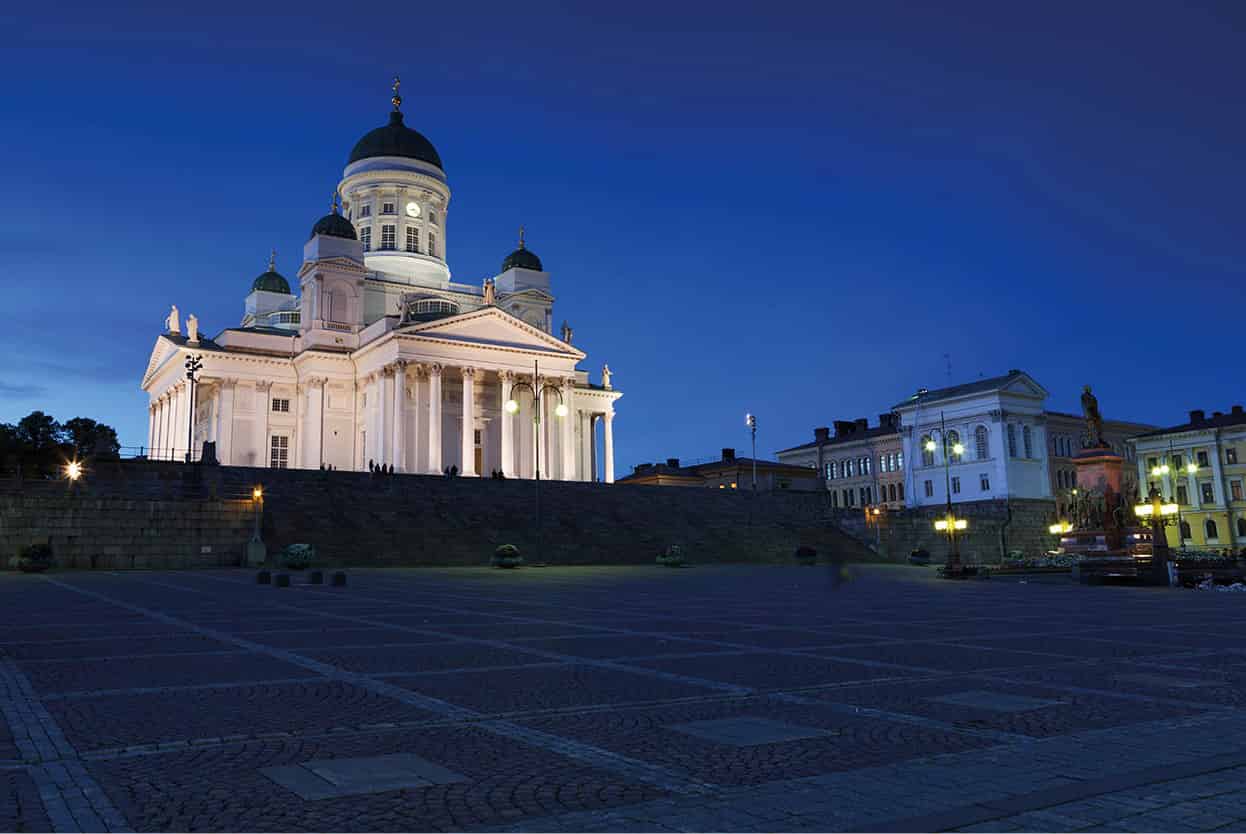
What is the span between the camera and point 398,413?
2694 inches

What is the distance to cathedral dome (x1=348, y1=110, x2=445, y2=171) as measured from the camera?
87188 mm

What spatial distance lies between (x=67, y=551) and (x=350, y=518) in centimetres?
1216

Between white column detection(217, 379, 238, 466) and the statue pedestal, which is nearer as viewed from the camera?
the statue pedestal

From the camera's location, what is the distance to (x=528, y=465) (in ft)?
254

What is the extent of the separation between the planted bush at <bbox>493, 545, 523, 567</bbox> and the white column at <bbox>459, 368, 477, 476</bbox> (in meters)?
28.3

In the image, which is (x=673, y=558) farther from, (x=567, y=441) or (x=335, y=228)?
(x=335, y=228)

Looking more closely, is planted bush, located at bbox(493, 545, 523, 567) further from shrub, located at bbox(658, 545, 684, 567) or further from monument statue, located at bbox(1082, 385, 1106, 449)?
monument statue, located at bbox(1082, 385, 1106, 449)

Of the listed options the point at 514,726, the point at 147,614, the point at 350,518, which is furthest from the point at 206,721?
the point at 350,518

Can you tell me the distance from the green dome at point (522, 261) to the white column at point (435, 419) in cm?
2010

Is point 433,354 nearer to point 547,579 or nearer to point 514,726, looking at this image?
point 547,579

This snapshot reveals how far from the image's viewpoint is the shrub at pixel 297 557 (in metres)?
37.2

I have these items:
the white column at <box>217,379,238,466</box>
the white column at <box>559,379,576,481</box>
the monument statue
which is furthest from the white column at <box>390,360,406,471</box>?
the monument statue

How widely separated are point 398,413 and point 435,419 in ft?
9.07

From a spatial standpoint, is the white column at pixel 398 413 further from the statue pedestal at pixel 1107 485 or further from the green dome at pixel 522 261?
the statue pedestal at pixel 1107 485
